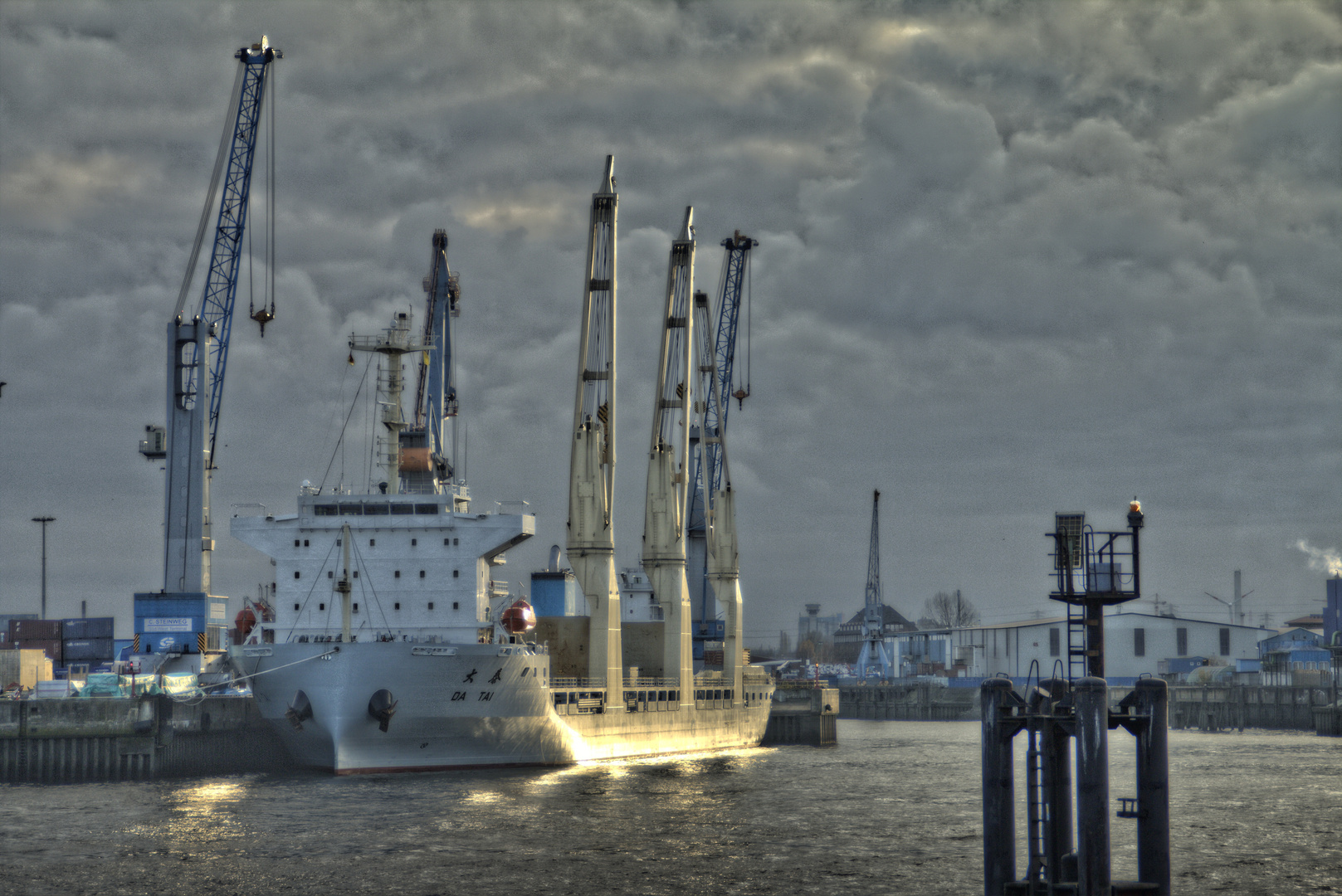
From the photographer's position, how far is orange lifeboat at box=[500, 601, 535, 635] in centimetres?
5375

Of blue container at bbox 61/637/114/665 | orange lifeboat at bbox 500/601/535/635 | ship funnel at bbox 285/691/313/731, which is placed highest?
orange lifeboat at bbox 500/601/535/635

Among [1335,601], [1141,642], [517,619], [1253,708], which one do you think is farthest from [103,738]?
[1141,642]

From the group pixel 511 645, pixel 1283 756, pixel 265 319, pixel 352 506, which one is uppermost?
pixel 265 319

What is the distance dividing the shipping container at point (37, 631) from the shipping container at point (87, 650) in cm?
89

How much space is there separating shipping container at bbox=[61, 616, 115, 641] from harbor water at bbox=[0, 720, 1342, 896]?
102 ft

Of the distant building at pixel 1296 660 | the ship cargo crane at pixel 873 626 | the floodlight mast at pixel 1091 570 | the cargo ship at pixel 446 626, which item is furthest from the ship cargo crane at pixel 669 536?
the ship cargo crane at pixel 873 626

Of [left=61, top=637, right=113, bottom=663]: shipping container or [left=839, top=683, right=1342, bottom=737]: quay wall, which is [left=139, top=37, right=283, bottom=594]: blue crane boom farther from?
[left=839, top=683, right=1342, bottom=737]: quay wall

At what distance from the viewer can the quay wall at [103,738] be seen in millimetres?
52250

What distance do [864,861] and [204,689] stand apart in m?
30.7

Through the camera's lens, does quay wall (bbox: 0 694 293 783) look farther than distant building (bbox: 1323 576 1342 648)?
No

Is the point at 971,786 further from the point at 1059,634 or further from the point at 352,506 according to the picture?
the point at 1059,634

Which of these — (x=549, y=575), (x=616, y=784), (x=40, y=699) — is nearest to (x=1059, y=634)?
(x=549, y=575)

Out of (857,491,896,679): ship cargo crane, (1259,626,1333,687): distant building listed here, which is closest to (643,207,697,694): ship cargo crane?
(1259,626,1333,687): distant building

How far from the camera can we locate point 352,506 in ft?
179
